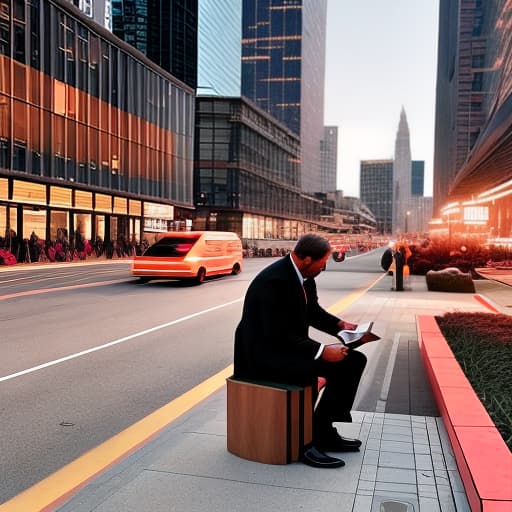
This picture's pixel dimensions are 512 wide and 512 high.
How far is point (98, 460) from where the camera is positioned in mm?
4312

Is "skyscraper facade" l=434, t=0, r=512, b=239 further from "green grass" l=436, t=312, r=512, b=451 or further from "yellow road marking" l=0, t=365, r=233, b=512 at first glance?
"yellow road marking" l=0, t=365, r=233, b=512

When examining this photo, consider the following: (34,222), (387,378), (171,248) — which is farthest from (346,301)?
(34,222)

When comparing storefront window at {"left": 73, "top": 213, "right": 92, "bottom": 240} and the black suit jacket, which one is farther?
storefront window at {"left": 73, "top": 213, "right": 92, "bottom": 240}

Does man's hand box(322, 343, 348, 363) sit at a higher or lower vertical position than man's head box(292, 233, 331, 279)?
lower

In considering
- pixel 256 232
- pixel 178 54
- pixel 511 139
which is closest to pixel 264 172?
pixel 256 232

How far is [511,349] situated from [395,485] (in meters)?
3.86

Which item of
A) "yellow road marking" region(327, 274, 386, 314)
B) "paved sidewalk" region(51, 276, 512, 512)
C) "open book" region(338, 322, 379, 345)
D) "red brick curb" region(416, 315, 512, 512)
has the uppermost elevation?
"open book" region(338, 322, 379, 345)

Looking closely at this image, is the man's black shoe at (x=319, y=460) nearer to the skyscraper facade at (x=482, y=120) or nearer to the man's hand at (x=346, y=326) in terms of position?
the man's hand at (x=346, y=326)

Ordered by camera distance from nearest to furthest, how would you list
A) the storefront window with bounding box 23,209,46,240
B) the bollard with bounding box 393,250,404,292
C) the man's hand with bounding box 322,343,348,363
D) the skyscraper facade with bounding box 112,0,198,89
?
1. the man's hand with bounding box 322,343,348,363
2. the bollard with bounding box 393,250,404,292
3. the storefront window with bounding box 23,209,46,240
4. the skyscraper facade with bounding box 112,0,198,89

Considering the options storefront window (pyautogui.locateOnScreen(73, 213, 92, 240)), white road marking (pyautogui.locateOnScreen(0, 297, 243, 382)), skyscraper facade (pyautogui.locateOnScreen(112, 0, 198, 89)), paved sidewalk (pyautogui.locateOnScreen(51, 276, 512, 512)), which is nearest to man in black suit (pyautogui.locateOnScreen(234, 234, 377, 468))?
paved sidewalk (pyautogui.locateOnScreen(51, 276, 512, 512))

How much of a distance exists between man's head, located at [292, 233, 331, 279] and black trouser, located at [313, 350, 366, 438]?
0.71m

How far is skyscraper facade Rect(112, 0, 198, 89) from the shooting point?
13538 centimetres

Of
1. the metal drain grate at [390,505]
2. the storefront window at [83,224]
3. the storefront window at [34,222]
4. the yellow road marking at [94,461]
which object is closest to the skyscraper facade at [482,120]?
the yellow road marking at [94,461]

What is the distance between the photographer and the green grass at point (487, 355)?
4898 millimetres
